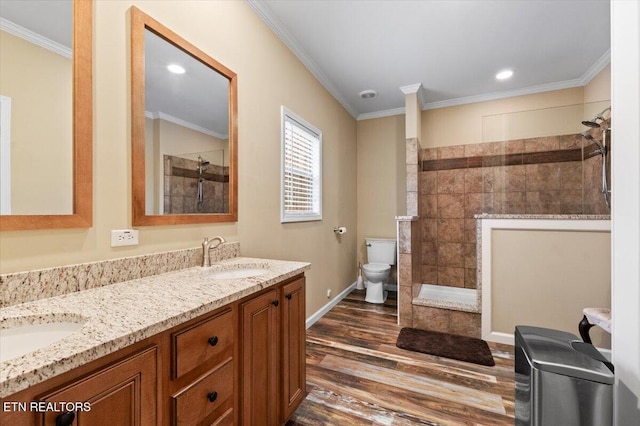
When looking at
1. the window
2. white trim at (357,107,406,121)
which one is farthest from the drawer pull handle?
white trim at (357,107,406,121)

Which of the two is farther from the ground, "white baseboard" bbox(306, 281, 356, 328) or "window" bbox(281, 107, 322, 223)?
"window" bbox(281, 107, 322, 223)

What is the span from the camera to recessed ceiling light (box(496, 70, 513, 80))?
3.08 metres

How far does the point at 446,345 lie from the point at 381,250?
1.64m

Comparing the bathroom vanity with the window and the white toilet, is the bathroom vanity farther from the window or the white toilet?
the white toilet

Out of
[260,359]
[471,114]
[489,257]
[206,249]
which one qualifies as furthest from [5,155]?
[471,114]

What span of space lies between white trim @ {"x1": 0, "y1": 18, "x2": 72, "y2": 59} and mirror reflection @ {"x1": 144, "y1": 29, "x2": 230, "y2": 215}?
0.32 metres

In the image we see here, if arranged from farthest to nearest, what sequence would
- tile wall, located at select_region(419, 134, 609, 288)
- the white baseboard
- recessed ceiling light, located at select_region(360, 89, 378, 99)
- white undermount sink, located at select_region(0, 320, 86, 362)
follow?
recessed ceiling light, located at select_region(360, 89, 378, 99)
the white baseboard
tile wall, located at select_region(419, 134, 609, 288)
white undermount sink, located at select_region(0, 320, 86, 362)

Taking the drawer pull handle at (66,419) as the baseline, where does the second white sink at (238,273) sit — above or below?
above

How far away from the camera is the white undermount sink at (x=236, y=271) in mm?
1583

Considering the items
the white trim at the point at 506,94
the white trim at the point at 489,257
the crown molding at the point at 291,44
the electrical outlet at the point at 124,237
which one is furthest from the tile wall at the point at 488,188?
the electrical outlet at the point at 124,237

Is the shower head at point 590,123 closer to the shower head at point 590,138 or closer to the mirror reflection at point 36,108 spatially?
the shower head at point 590,138

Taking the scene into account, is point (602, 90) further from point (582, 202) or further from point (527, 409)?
point (527, 409)

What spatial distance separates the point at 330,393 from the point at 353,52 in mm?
2996

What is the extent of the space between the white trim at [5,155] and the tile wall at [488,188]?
3497mm
